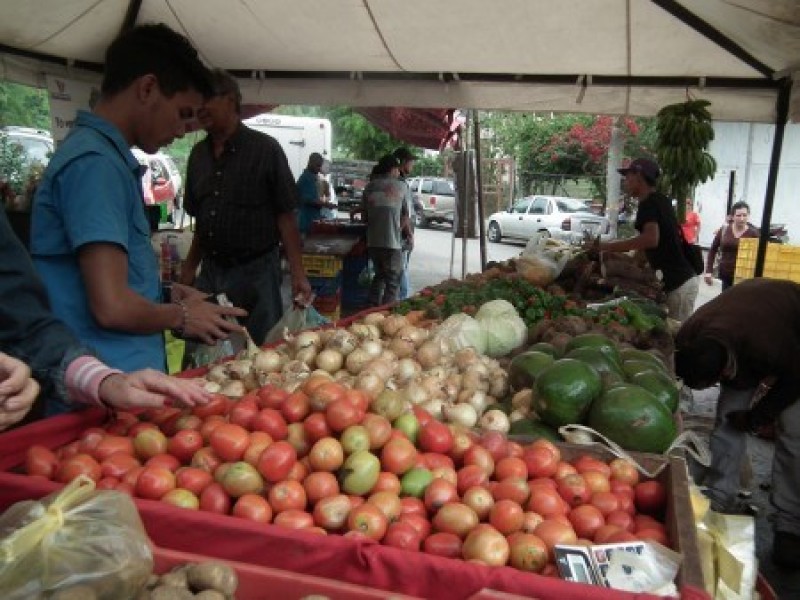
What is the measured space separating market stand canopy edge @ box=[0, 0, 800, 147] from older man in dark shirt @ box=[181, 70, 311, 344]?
5.32 feet

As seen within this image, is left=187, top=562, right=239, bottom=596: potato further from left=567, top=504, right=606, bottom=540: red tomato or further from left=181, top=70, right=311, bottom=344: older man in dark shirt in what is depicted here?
left=181, top=70, right=311, bottom=344: older man in dark shirt

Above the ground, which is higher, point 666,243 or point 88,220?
point 88,220

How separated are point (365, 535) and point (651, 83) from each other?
5374 mm

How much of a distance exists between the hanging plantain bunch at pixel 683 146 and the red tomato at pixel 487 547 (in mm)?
5197

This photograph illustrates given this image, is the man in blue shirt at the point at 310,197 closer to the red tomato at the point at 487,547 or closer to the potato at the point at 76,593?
the red tomato at the point at 487,547

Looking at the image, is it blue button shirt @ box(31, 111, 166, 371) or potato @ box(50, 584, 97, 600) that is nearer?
potato @ box(50, 584, 97, 600)

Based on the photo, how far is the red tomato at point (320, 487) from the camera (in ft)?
5.43

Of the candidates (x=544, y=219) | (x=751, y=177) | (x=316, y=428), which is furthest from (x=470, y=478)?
(x=751, y=177)

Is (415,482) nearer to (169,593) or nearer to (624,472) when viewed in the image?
(624,472)

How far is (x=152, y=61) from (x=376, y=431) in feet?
4.50

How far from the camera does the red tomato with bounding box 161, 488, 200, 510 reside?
161cm

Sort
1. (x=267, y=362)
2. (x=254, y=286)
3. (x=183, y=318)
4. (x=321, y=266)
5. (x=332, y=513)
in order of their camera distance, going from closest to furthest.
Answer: (x=332, y=513) → (x=183, y=318) → (x=267, y=362) → (x=254, y=286) → (x=321, y=266)

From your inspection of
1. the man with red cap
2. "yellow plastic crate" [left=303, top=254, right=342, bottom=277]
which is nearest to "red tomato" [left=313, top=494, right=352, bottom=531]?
the man with red cap

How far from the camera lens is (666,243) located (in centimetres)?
592
